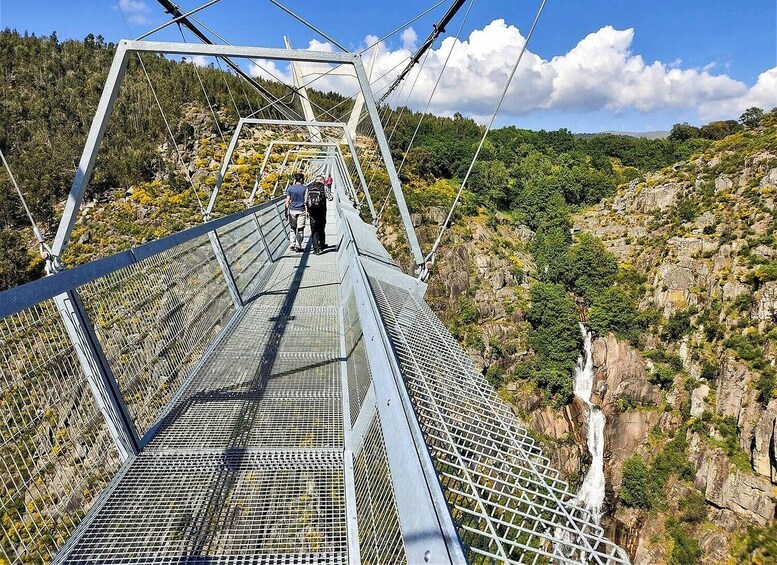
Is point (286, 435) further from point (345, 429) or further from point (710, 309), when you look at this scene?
point (710, 309)

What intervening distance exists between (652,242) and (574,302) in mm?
14579

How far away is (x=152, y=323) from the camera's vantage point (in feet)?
9.66

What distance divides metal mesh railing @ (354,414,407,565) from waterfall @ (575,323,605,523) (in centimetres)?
3493

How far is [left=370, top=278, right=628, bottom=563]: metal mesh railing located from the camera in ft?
3.14

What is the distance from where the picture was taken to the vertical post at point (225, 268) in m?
4.61

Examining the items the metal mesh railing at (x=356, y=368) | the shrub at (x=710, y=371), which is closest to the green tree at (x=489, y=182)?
the shrub at (x=710, y=371)

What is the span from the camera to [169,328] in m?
3.20

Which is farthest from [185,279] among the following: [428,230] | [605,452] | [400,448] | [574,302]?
[574,302]

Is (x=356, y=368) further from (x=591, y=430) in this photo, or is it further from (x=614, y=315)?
(x=614, y=315)

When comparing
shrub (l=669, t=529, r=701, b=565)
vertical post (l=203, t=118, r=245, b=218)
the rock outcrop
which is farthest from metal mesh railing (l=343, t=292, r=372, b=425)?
the rock outcrop

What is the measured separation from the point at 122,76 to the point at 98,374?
3.30 m

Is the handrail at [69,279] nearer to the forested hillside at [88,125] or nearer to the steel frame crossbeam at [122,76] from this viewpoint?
the steel frame crossbeam at [122,76]

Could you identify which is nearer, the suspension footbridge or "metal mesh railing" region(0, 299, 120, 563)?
the suspension footbridge

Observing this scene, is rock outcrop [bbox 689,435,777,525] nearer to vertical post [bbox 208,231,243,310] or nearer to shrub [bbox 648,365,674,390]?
shrub [bbox 648,365,674,390]
